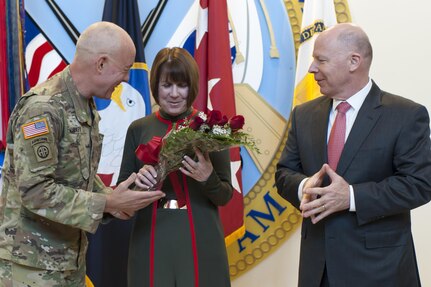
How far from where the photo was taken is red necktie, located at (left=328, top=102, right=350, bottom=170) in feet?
7.34

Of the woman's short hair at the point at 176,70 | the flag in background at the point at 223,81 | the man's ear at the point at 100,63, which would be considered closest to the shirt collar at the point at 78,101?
the man's ear at the point at 100,63

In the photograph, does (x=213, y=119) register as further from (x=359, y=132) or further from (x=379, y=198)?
(x=379, y=198)

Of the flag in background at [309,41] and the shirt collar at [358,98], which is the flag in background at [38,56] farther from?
the shirt collar at [358,98]

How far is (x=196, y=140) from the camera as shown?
2.08 meters

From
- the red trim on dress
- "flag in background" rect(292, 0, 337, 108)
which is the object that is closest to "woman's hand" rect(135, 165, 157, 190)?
the red trim on dress

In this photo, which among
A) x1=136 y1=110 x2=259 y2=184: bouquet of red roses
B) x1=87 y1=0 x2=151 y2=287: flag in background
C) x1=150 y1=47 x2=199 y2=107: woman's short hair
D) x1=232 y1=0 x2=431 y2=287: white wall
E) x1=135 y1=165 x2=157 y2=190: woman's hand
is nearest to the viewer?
x1=136 y1=110 x2=259 y2=184: bouquet of red roses

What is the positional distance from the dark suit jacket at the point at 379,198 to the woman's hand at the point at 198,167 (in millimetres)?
467

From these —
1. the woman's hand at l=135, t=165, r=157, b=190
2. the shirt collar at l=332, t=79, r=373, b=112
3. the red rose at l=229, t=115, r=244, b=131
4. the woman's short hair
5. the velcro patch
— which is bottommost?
the woman's hand at l=135, t=165, r=157, b=190

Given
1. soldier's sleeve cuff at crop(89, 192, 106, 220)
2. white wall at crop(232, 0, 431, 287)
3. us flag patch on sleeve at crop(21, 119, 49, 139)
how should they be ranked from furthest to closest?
white wall at crop(232, 0, 431, 287)
soldier's sleeve cuff at crop(89, 192, 106, 220)
us flag patch on sleeve at crop(21, 119, 49, 139)

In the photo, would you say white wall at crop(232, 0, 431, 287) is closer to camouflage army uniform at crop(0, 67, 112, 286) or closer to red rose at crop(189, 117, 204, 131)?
red rose at crop(189, 117, 204, 131)

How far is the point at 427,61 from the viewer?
3.55 metres

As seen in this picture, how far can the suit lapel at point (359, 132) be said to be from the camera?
2170mm

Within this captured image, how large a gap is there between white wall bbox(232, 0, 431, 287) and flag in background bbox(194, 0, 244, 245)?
0.86m

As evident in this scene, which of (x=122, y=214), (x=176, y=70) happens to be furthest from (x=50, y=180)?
(x=176, y=70)
